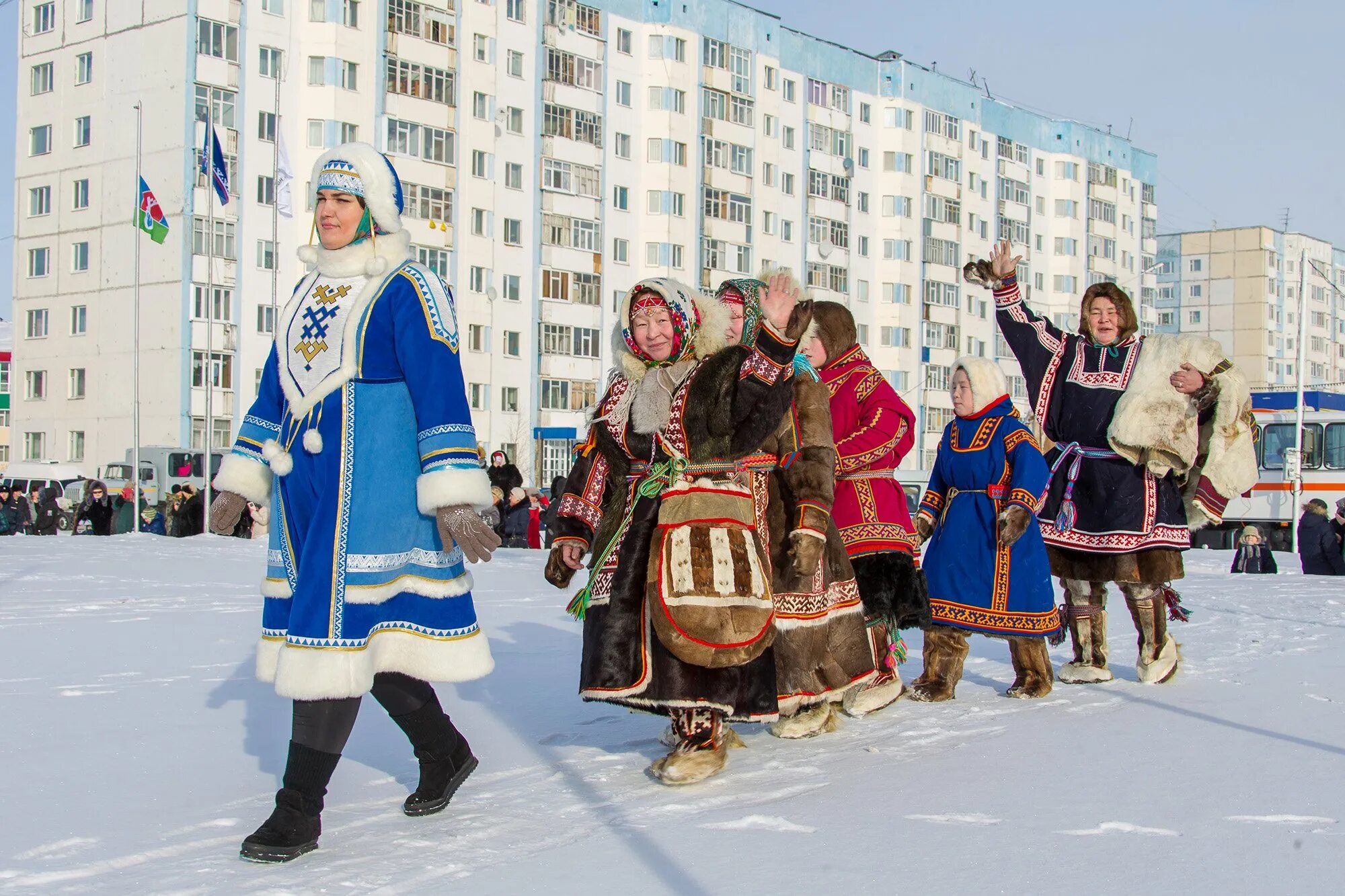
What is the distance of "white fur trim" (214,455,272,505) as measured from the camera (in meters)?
4.23

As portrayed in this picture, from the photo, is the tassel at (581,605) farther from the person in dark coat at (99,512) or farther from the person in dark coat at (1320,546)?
the person in dark coat at (99,512)

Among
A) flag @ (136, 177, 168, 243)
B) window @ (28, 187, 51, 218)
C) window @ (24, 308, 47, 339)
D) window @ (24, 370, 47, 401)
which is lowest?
window @ (24, 370, 47, 401)

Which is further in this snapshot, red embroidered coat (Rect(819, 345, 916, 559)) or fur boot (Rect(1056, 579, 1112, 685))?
fur boot (Rect(1056, 579, 1112, 685))

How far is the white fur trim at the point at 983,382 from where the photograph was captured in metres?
6.91

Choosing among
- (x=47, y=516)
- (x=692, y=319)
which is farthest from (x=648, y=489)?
(x=47, y=516)

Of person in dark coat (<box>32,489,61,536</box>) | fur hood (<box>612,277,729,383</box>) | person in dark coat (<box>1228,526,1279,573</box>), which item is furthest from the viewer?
person in dark coat (<box>32,489,61,536</box>)

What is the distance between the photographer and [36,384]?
153 ft

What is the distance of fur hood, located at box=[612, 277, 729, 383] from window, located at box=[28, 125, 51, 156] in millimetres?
46076

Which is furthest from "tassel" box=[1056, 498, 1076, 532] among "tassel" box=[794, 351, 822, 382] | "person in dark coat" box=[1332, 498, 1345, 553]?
"person in dark coat" box=[1332, 498, 1345, 553]

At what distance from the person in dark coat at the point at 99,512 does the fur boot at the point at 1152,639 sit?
69.9 feet

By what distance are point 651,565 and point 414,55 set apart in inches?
1750

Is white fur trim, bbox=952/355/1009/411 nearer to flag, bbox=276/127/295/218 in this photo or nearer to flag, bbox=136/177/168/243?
flag, bbox=276/127/295/218

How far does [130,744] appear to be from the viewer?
5.25m

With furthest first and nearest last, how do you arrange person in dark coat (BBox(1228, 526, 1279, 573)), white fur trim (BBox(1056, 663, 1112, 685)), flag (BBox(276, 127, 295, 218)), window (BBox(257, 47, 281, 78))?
window (BBox(257, 47, 281, 78)) < flag (BBox(276, 127, 295, 218)) < person in dark coat (BBox(1228, 526, 1279, 573)) < white fur trim (BBox(1056, 663, 1112, 685))
